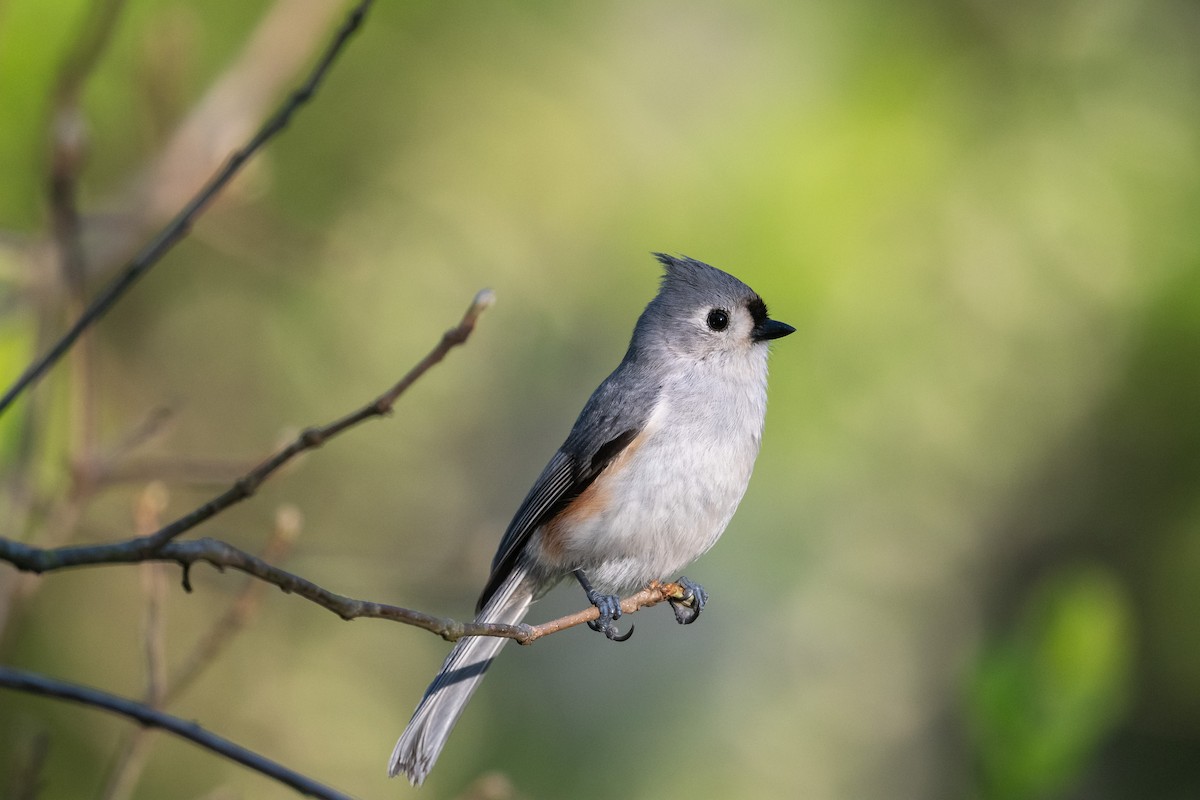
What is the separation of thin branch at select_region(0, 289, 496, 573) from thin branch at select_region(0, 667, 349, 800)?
0.13 m

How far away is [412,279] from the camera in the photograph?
570 cm

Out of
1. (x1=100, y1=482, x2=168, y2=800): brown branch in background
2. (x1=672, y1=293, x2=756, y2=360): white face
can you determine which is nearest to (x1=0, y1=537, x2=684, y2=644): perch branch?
(x1=100, y1=482, x2=168, y2=800): brown branch in background

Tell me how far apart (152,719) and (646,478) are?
1960mm

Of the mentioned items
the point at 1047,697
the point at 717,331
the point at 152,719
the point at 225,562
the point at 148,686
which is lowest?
the point at 148,686

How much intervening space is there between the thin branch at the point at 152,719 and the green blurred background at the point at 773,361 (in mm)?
2560

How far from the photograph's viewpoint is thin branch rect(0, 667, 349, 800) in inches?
43.9

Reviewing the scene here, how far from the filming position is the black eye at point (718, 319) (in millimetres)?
3420

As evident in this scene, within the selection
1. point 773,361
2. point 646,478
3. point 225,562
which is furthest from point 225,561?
point 773,361

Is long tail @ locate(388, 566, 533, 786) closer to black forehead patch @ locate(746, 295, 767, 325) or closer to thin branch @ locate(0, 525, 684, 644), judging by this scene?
black forehead patch @ locate(746, 295, 767, 325)

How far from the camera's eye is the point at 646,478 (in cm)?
306

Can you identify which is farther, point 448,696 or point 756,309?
point 756,309

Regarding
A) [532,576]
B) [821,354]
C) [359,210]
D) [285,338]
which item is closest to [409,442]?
[285,338]

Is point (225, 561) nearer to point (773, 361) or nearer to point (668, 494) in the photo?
point (668, 494)

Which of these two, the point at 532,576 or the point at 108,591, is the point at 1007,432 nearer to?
the point at 532,576
